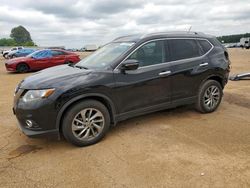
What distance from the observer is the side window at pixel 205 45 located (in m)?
5.31

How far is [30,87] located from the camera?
12.6 feet

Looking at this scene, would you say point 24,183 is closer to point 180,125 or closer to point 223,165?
point 223,165

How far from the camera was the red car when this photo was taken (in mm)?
14547

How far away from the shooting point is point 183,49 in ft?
16.6

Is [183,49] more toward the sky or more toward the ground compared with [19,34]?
more toward the ground

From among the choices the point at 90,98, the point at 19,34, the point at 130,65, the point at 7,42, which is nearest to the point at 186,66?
the point at 130,65

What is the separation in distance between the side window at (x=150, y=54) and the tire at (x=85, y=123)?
44.2 inches

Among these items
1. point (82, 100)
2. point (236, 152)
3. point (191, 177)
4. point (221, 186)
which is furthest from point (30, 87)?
point (236, 152)

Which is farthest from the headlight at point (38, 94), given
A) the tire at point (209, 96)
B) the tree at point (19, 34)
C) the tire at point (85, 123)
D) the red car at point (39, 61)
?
the tree at point (19, 34)

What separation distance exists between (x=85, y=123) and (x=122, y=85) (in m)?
0.89

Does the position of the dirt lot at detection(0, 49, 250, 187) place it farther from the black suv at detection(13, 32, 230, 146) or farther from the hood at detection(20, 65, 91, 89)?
the hood at detection(20, 65, 91, 89)

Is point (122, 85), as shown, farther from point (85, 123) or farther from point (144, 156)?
point (144, 156)

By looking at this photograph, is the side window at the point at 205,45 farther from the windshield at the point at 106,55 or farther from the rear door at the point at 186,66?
the windshield at the point at 106,55

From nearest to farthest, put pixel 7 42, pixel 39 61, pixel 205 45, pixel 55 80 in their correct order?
pixel 55 80 < pixel 205 45 < pixel 39 61 < pixel 7 42
